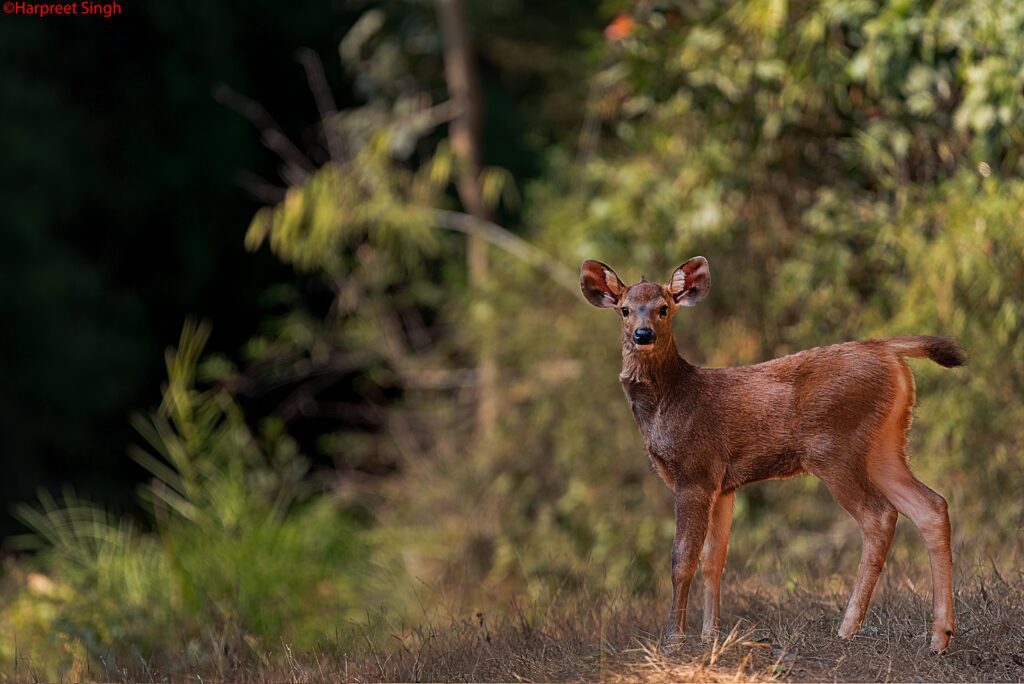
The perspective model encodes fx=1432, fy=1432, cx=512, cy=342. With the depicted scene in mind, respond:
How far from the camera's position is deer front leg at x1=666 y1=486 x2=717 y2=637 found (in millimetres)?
4316

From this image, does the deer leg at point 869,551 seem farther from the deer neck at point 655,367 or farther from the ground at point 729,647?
the deer neck at point 655,367

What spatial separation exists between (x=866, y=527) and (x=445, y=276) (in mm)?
8090

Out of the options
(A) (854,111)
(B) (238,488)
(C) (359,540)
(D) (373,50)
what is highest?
(D) (373,50)

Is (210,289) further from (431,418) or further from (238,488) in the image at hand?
(238,488)

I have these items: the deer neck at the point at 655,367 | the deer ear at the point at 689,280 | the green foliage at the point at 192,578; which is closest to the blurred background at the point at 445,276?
the green foliage at the point at 192,578

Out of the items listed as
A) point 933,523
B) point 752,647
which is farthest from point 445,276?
point 933,523

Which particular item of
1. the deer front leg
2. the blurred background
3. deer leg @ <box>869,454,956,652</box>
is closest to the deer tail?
deer leg @ <box>869,454,956,652</box>

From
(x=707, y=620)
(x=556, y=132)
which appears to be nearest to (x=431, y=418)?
(x=556, y=132)

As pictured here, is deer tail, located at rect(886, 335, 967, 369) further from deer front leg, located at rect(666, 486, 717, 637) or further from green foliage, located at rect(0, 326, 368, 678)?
green foliage, located at rect(0, 326, 368, 678)

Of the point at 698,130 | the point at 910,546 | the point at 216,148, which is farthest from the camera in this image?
the point at 216,148

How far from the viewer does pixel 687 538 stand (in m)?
4.32

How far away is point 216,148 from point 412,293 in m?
3.54

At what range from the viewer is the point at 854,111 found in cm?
843

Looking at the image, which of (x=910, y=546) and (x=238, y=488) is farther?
(x=238, y=488)
